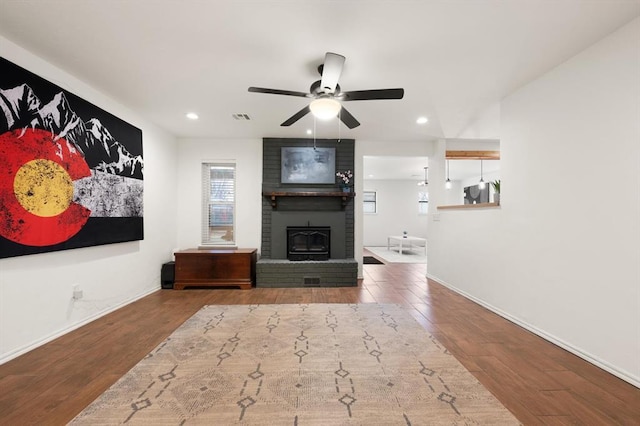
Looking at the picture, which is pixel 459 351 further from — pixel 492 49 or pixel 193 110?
pixel 193 110

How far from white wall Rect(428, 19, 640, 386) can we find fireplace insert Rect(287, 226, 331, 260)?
257 centimetres

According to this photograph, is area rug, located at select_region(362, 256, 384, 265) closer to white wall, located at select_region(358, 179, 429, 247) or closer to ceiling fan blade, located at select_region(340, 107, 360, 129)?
white wall, located at select_region(358, 179, 429, 247)

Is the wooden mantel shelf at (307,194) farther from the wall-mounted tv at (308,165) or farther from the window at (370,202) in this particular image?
the window at (370,202)

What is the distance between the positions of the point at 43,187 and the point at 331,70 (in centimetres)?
277

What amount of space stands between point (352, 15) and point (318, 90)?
66cm

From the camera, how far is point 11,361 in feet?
6.79

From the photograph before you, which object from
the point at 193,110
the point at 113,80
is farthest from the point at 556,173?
the point at 113,80

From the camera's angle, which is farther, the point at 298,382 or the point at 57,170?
the point at 57,170

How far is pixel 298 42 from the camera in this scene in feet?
6.95

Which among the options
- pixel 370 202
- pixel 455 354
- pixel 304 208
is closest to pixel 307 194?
pixel 304 208

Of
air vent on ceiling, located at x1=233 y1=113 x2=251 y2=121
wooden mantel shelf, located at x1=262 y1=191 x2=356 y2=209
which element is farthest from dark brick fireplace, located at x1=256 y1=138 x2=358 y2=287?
air vent on ceiling, located at x1=233 y1=113 x2=251 y2=121

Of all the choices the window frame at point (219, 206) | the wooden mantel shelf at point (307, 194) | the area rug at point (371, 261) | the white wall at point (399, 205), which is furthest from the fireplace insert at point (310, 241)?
the white wall at point (399, 205)

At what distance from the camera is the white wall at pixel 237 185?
15.8 ft

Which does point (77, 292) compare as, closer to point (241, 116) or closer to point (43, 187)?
point (43, 187)
